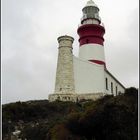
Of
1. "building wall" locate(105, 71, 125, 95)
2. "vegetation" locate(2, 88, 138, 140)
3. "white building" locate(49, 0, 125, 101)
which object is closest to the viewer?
"vegetation" locate(2, 88, 138, 140)

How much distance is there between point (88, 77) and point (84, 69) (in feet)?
2.41

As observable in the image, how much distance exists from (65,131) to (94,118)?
1.28m

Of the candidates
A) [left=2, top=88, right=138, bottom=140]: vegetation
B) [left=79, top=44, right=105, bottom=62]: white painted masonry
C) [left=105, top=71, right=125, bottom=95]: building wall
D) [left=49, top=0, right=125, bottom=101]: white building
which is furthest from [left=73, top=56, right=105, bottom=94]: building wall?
[left=2, top=88, right=138, bottom=140]: vegetation

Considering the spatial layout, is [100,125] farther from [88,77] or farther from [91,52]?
[91,52]

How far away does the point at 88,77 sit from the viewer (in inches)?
1084

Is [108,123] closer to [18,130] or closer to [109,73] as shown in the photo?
[18,130]

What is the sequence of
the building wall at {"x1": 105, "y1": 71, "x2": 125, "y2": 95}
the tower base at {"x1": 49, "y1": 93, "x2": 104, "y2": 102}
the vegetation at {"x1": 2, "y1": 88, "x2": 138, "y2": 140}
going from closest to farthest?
the vegetation at {"x1": 2, "y1": 88, "x2": 138, "y2": 140}, the tower base at {"x1": 49, "y1": 93, "x2": 104, "y2": 102}, the building wall at {"x1": 105, "y1": 71, "x2": 125, "y2": 95}

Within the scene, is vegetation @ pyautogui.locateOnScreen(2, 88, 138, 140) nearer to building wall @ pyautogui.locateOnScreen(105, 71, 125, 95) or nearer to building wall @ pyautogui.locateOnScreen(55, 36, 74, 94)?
building wall @ pyautogui.locateOnScreen(55, 36, 74, 94)

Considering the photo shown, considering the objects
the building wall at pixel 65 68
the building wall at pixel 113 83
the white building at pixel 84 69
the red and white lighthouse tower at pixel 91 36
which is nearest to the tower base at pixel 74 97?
the white building at pixel 84 69

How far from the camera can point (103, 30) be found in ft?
99.9

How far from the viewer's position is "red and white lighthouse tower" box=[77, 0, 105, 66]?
29.1 metres

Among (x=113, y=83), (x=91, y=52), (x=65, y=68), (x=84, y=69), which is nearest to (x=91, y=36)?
(x=91, y=52)

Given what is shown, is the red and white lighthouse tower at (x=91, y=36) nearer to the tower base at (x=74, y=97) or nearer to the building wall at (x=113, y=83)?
the building wall at (x=113, y=83)

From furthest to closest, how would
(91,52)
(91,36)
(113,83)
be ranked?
(113,83), (91,36), (91,52)
